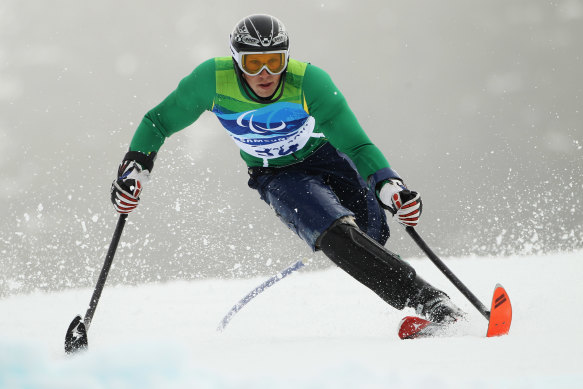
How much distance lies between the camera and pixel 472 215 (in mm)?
17969

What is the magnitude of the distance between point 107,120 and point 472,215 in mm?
18147

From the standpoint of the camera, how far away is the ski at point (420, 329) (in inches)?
101

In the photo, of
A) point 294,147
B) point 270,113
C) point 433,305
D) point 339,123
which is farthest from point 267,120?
point 433,305

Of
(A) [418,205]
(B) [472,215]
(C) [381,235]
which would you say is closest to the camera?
(A) [418,205]

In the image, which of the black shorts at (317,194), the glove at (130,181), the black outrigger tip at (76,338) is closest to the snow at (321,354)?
the black outrigger tip at (76,338)

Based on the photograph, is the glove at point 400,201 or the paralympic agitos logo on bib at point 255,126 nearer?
the glove at point 400,201

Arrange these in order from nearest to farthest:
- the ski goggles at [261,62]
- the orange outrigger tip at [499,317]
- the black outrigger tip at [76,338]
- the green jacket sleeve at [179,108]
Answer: the orange outrigger tip at [499,317] → the black outrigger tip at [76,338] → the ski goggles at [261,62] → the green jacket sleeve at [179,108]

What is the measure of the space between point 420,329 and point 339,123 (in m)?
1.27

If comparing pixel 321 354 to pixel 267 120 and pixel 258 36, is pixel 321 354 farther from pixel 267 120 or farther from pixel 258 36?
pixel 258 36

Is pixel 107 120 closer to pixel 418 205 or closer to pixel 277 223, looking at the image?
Answer: pixel 277 223

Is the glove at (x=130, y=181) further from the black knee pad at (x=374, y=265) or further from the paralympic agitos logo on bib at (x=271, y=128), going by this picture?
the black knee pad at (x=374, y=265)

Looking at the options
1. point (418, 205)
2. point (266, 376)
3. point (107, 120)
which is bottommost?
point (107, 120)

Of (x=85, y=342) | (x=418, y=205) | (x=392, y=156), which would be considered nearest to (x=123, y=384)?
(x=85, y=342)

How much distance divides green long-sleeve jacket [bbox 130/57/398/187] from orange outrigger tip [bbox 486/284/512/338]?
0.89 metres
